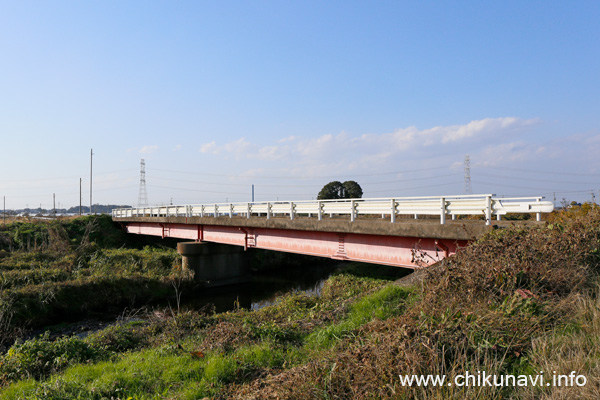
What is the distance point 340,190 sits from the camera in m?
50.4

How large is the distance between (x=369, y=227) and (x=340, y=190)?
37.7 m

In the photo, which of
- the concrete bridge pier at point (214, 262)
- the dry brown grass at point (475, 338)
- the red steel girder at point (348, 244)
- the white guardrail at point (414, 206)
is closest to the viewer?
the dry brown grass at point (475, 338)

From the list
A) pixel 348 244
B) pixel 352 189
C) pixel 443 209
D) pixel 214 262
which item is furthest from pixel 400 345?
pixel 352 189

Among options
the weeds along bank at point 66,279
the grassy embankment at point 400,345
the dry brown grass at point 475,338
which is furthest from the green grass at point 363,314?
the weeds along bank at point 66,279

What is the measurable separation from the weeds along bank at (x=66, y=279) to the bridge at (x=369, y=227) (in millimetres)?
3697

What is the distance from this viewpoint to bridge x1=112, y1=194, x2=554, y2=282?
1045 cm

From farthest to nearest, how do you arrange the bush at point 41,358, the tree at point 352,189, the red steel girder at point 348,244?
1. the tree at point 352,189
2. the red steel girder at point 348,244
3. the bush at point 41,358

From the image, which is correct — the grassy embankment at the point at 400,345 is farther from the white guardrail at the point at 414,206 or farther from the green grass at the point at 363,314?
the white guardrail at the point at 414,206

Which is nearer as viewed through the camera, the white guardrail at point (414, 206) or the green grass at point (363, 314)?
the green grass at point (363, 314)

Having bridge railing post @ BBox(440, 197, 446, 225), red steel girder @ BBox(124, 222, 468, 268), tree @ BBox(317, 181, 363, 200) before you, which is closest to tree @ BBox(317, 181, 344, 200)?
tree @ BBox(317, 181, 363, 200)

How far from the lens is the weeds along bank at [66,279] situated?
16.0 m

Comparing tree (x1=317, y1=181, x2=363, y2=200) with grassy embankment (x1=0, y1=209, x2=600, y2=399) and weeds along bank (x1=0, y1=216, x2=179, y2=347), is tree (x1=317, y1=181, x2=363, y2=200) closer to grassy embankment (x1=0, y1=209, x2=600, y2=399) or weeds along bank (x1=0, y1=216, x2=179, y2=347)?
weeds along bank (x1=0, y1=216, x2=179, y2=347)

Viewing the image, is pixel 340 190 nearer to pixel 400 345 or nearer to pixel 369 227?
pixel 369 227

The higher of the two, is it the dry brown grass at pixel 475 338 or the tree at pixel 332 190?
the tree at pixel 332 190
